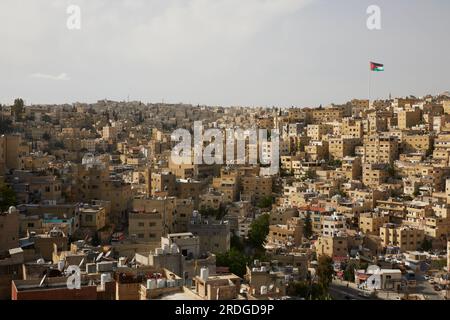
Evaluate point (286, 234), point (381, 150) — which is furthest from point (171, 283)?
point (381, 150)

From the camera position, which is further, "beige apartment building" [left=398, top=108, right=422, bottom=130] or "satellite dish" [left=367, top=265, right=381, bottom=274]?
"beige apartment building" [left=398, top=108, right=422, bottom=130]

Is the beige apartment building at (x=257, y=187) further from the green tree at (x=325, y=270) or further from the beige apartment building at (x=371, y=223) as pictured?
the green tree at (x=325, y=270)

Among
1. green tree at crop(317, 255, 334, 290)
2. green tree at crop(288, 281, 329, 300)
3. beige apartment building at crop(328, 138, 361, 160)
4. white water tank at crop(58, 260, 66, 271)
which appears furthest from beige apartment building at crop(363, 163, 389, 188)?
white water tank at crop(58, 260, 66, 271)

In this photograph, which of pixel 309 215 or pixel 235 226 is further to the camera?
pixel 309 215

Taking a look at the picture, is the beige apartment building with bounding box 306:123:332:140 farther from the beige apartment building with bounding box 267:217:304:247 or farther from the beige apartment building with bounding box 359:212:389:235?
the beige apartment building with bounding box 267:217:304:247
